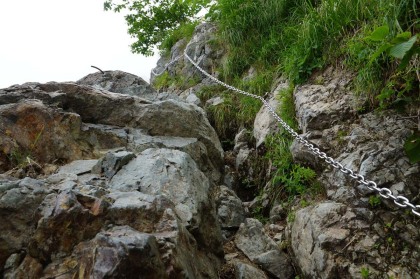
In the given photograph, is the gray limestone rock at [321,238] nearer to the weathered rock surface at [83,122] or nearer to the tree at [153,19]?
the weathered rock surface at [83,122]

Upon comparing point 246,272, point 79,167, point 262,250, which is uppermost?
point 79,167

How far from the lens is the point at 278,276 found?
3037mm

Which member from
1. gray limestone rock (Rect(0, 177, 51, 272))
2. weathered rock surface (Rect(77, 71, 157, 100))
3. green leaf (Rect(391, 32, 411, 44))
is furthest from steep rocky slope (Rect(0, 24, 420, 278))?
weathered rock surface (Rect(77, 71, 157, 100))

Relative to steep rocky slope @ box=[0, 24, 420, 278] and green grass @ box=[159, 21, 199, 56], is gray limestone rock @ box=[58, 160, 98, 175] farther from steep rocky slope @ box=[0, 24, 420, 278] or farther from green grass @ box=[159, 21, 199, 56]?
green grass @ box=[159, 21, 199, 56]

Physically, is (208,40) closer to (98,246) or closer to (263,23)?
(263,23)

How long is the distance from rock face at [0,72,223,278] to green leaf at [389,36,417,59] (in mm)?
1730

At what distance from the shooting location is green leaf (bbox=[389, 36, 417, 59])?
1.85 meters

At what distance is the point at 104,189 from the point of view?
99.8 inches

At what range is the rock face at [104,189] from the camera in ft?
6.43

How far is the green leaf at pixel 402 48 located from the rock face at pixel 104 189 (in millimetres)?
1730

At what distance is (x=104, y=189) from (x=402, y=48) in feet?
7.28

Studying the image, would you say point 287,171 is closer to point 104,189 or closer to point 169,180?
point 169,180

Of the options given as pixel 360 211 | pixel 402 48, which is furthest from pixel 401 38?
pixel 360 211

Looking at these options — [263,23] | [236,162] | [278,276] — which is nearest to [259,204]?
[236,162]
